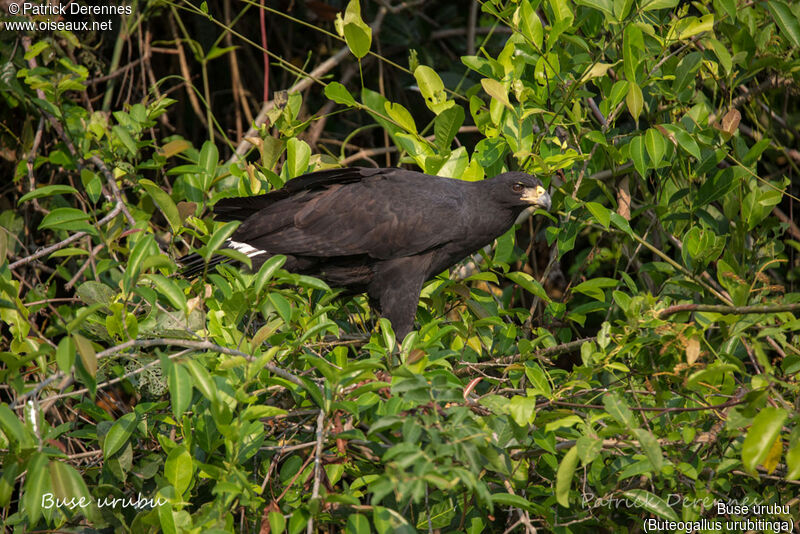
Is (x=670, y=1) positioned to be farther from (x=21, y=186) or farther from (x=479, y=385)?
(x=21, y=186)

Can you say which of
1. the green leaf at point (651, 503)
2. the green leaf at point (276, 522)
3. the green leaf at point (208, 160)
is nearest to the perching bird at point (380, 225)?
the green leaf at point (208, 160)

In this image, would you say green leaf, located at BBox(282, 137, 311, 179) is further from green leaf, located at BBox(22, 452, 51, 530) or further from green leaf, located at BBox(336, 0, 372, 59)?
green leaf, located at BBox(22, 452, 51, 530)

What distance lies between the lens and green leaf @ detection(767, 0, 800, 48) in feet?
10.7

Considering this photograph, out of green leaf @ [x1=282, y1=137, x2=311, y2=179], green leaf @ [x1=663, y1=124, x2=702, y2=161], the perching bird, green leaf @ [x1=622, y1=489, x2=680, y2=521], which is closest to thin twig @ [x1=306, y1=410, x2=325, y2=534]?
green leaf @ [x1=622, y1=489, x2=680, y2=521]

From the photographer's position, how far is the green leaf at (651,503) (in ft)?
8.09

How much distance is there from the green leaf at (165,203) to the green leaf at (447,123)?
122 centimetres

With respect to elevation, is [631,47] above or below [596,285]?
above

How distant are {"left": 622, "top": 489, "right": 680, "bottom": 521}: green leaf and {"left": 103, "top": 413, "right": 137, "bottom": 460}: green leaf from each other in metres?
1.69

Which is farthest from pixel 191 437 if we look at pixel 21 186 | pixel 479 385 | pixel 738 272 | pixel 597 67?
pixel 21 186

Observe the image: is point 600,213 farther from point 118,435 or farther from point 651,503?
point 118,435

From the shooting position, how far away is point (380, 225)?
12.8ft

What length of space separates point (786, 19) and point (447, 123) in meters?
1.50

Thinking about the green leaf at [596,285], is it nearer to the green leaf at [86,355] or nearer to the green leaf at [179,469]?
the green leaf at [179,469]

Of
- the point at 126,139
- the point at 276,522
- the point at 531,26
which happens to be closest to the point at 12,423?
the point at 276,522
